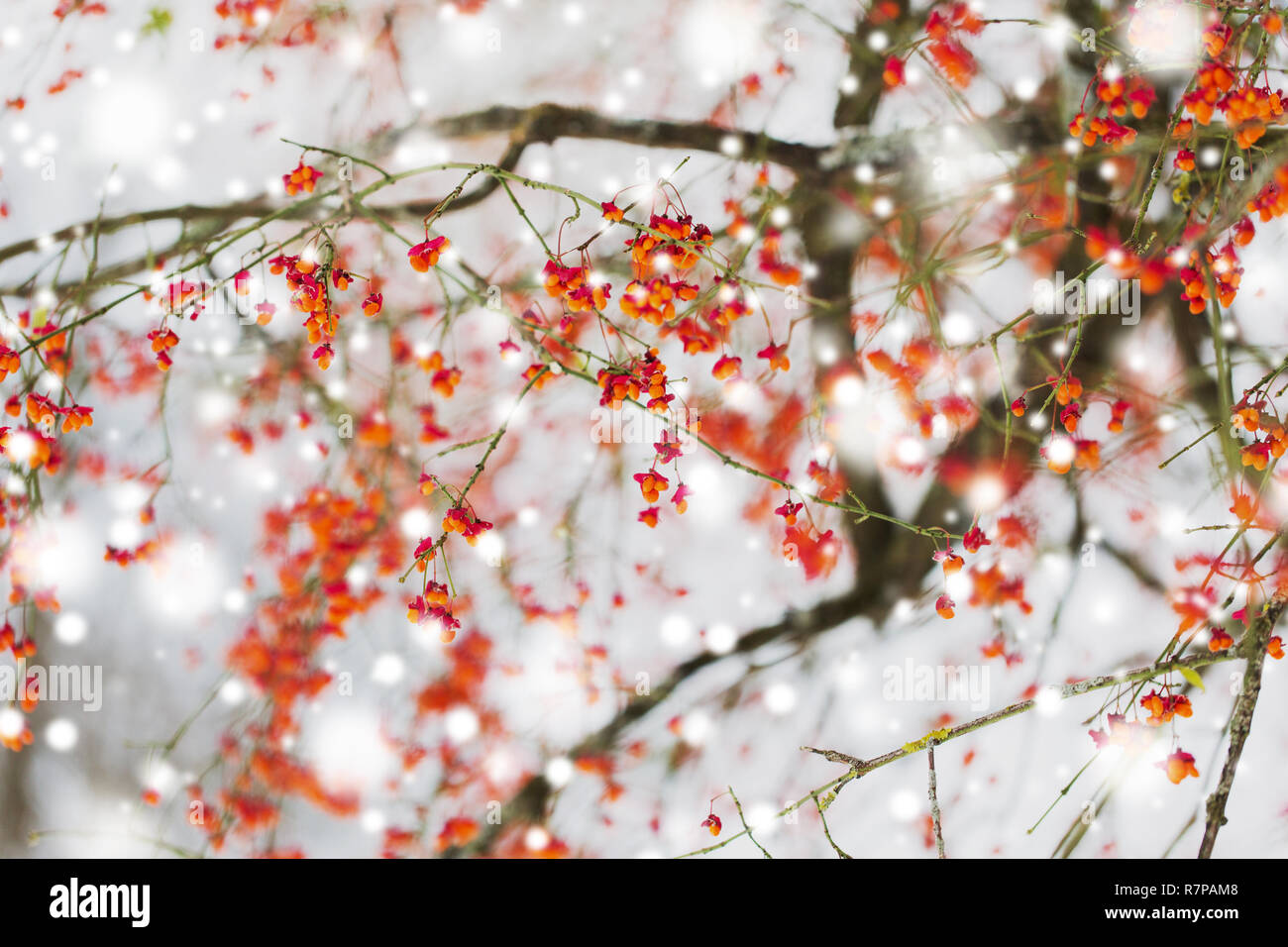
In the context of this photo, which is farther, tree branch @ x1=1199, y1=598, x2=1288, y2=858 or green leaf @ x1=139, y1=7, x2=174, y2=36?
green leaf @ x1=139, y1=7, x2=174, y2=36

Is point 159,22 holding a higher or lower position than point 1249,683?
higher

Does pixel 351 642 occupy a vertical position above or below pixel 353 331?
below

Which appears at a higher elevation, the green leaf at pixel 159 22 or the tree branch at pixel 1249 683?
the green leaf at pixel 159 22

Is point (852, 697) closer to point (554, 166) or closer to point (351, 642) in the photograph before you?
point (351, 642)

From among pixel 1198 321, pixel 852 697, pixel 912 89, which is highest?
pixel 912 89

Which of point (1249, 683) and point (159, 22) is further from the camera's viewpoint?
point (159, 22)

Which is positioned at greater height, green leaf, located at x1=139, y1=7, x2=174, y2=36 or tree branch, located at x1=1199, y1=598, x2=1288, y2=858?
green leaf, located at x1=139, y1=7, x2=174, y2=36

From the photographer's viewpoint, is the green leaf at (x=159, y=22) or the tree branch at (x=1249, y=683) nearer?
the tree branch at (x=1249, y=683)

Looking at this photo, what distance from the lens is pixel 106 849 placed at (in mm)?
1479
